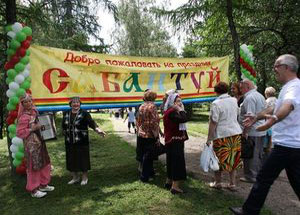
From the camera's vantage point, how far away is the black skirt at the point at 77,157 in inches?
225

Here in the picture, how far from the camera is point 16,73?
5.36 meters

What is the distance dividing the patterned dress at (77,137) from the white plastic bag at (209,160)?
6.79 feet

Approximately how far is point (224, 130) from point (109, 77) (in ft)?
9.09

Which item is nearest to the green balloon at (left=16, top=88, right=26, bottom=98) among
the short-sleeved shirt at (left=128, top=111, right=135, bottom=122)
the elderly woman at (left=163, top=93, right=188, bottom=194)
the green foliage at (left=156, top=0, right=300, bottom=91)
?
the elderly woman at (left=163, top=93, right=188, bottom=194)

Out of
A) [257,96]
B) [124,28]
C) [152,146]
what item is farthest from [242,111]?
[124,28]

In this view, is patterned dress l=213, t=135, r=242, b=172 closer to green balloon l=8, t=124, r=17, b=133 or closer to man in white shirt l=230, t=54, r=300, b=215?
man in white shirt l=230, t=54, r=300, b=215

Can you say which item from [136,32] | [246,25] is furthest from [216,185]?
[136,32]

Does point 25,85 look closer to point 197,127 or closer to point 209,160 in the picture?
point 209,160

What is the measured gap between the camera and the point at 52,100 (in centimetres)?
591

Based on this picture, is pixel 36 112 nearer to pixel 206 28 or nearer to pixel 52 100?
pixel 52 100

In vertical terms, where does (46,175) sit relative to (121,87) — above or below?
below

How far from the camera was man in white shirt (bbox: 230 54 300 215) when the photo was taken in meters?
3.31

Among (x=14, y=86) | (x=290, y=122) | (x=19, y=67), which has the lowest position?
(x=290, y=122)

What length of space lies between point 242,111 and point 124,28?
19064 millimetres
